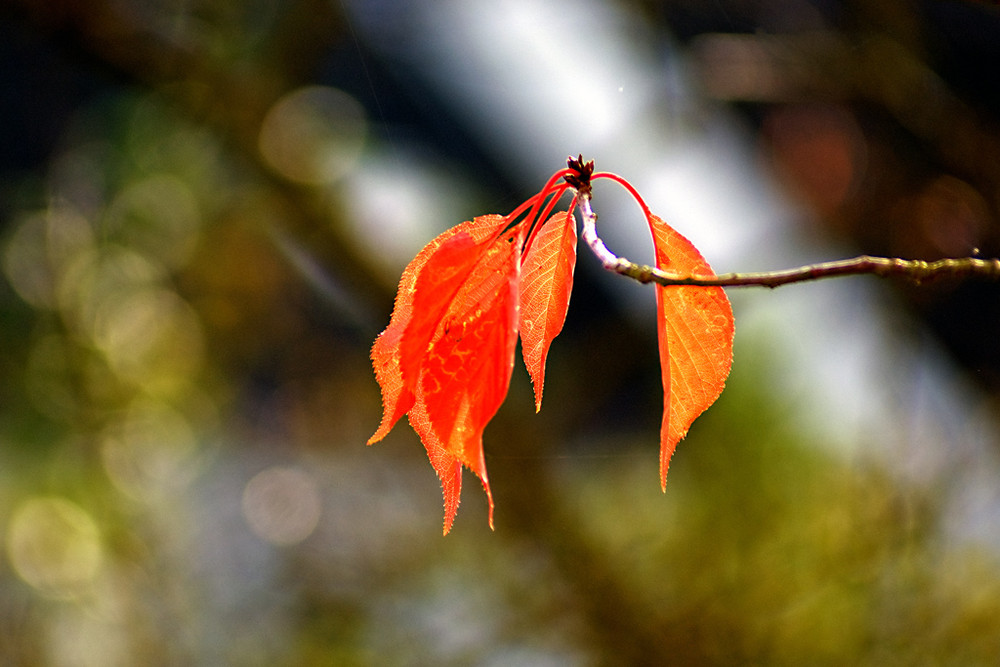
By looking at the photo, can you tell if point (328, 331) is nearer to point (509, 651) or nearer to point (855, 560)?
point (509, 651)

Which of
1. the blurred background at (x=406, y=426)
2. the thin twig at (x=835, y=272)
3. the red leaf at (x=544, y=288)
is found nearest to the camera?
the thin twig at (x=835, y=272)

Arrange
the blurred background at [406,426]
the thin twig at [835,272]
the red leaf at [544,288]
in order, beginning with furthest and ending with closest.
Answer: the blurred background at [406,426] → the red leaf at [544,288] → the thin twig at [835,272]

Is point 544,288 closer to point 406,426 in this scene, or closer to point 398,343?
point 398,343

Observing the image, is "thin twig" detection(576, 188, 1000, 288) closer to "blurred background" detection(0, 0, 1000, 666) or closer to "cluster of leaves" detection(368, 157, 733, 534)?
"cluster of leaves" detection(368, 157, 733, 534)

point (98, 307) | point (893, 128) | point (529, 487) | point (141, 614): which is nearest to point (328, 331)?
point (98, 307)

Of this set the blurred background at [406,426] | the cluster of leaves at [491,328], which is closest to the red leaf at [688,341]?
the cluster of leaves at [491,328]

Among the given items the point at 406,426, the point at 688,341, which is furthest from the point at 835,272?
the point at 406,426

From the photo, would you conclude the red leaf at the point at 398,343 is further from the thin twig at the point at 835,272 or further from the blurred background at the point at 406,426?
the blurred background at the point at 406,426

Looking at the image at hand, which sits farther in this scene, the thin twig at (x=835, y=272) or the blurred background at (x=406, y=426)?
the blurred background at (x=406, y=426)

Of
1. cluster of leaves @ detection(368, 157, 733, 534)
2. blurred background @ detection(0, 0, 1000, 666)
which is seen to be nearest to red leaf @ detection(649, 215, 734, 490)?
cluster of leaves @ detection(368, 157, 733, 534)
